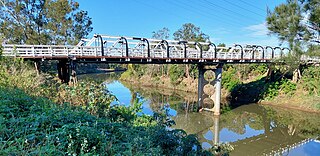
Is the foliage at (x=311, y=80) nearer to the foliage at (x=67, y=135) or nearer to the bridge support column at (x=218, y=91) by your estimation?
the bridge support column at (x=218, y=91)

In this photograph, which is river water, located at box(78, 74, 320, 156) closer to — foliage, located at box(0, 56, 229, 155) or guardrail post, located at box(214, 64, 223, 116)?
guardrail post, located at box(214, 64, 223, 116)

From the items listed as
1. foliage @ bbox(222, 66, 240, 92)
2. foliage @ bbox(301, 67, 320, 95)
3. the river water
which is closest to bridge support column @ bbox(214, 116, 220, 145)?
the river water

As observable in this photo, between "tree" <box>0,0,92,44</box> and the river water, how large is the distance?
503 inches

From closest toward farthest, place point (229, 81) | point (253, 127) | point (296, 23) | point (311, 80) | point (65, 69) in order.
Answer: point (296, 23) < point (65, 69) < point (253, 127) < point (311, 80) < point (229, 81)

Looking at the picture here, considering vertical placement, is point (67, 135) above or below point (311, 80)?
above

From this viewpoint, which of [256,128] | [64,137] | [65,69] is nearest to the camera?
[64,137]

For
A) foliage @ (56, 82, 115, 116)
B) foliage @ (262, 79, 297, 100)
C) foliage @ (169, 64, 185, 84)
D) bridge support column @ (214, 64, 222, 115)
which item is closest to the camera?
foliage @ (56, 82, 115, 116)

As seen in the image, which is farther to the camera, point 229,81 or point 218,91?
point 229,81

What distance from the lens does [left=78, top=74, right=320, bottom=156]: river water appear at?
10.5 meters

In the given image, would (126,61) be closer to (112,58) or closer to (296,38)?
→ (112,58)

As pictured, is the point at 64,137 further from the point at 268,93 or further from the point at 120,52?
the point at 268,93

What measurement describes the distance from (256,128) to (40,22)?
21812mm

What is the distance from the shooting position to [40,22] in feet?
70.4

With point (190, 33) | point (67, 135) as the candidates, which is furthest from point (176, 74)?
point (67, 135)
